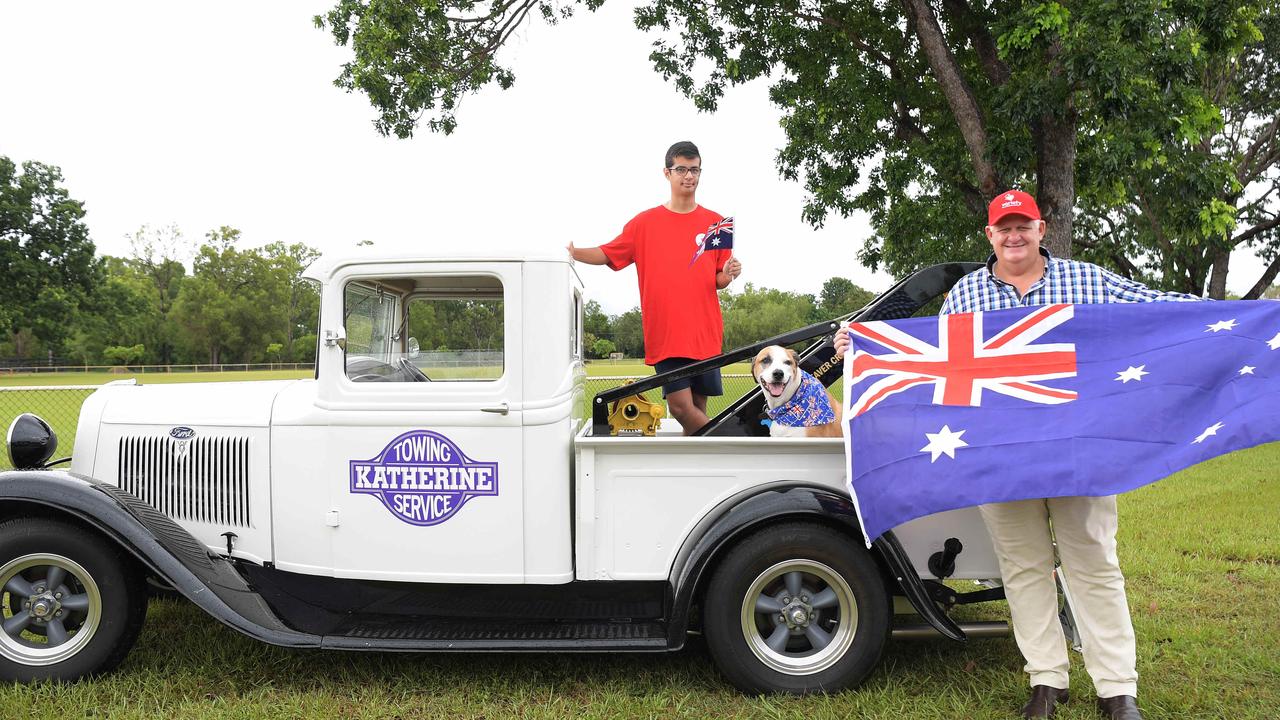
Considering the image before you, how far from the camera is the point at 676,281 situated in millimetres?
3928

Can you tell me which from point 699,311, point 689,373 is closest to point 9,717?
point 689,373

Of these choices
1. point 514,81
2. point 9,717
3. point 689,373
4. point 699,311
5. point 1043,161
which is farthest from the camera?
point 514,81

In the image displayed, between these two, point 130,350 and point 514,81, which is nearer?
point 514,81

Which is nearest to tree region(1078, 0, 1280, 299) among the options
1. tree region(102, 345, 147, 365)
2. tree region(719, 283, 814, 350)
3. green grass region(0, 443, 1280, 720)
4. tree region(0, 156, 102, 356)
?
green grass region(0, 443, 1280, 720)

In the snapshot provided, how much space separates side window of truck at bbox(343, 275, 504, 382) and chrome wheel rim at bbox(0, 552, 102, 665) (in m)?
1.53

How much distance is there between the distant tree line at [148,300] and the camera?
160 feet

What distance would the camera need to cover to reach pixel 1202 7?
792cm

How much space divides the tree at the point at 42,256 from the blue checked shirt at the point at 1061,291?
2336 inches

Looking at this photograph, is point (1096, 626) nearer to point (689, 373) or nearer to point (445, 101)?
point (689, 373)

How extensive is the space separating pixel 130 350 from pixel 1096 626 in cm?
7080

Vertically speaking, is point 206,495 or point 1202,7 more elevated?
point 1202,7

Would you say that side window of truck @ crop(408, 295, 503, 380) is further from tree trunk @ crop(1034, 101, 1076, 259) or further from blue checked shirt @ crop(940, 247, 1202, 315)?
tree trunk @ crop(1034, 101, 1076, 259)

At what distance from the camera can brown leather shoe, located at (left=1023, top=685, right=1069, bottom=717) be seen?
3119mm

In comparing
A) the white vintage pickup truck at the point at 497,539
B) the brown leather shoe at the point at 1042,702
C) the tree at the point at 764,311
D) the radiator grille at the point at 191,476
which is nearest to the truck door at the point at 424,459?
the white vintage pickup truck at the point at 497,539
